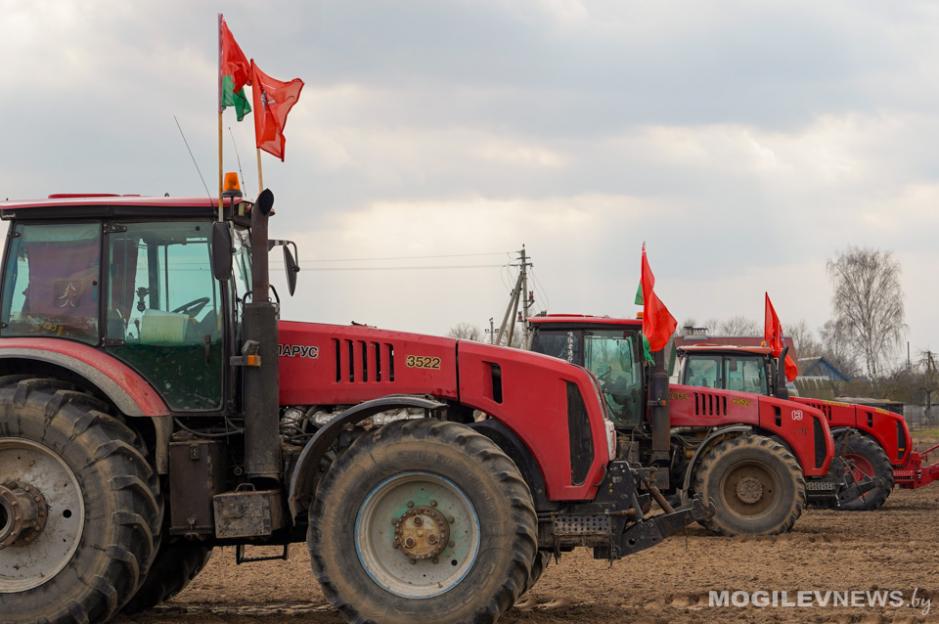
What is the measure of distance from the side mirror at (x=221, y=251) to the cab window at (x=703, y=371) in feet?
37.4

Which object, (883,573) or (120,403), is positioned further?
(883,573)

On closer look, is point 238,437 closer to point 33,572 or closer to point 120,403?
point 120,403

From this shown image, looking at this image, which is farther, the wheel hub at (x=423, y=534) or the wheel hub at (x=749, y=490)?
the wheel hub at (x=749, y=490)

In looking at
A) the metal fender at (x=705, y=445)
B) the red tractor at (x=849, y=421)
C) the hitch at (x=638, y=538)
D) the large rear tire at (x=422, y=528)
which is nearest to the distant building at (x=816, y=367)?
the red tractor at (x=849, y=421)

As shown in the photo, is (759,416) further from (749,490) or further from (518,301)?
(518,301)

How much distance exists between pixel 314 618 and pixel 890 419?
1309 cm

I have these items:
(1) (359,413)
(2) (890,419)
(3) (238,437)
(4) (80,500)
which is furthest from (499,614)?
(2) (890,419)

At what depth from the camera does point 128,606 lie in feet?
27.8

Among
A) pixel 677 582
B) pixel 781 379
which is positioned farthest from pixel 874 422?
pixel 677 582

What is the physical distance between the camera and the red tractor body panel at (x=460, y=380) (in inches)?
298

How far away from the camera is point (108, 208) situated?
7.74 metres

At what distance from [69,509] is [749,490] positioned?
9207 mm

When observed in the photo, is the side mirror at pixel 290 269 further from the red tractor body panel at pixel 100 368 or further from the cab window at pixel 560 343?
the cab window at pixel 560 343

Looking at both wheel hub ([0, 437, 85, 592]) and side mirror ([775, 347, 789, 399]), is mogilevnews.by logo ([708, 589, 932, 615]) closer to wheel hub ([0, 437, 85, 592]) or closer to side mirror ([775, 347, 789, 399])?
wheel hub ([0, 437, 85, 592])
